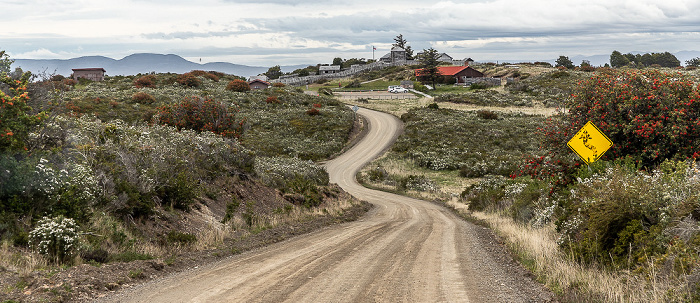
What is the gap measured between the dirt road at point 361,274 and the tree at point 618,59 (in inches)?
6825

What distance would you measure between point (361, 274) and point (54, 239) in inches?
222

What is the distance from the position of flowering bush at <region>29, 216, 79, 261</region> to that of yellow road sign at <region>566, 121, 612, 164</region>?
11.8m

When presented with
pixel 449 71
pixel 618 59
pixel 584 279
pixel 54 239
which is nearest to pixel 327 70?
pixel 449 71

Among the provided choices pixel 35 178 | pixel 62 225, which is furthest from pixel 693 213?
pixel 35 178

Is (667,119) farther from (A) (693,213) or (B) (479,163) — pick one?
(B) (479,163)

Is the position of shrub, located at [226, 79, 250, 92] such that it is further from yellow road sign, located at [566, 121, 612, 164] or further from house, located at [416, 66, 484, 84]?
yellow road sign, located at [566, 121, 612, 164]

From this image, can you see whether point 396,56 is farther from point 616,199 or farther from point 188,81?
point 616,199

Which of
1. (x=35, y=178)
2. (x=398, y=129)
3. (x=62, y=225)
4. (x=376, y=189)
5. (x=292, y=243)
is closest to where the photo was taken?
(x=62, y=225)

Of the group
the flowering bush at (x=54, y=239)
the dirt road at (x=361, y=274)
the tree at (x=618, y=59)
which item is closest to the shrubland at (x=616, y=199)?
the dirt road at (x=361, y=274)

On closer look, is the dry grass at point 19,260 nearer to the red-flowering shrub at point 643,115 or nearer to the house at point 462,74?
the red-flowering shrub at point 643,115

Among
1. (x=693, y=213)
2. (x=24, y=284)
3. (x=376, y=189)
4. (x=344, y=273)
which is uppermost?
(x=693, y=213)

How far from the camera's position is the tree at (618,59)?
6491 inches

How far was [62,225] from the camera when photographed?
9492 mm

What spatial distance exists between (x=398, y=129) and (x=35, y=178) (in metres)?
56.2
